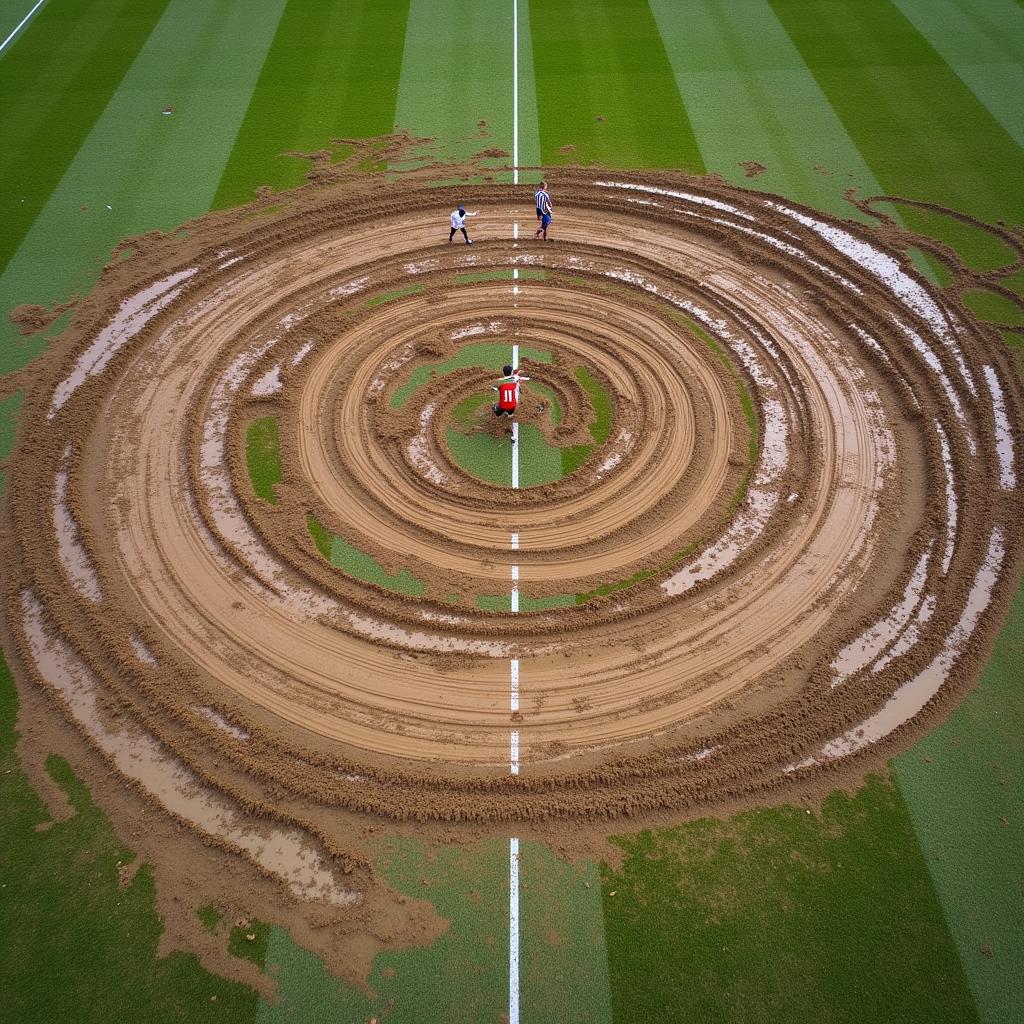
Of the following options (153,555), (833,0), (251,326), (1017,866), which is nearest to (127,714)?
(153,555)

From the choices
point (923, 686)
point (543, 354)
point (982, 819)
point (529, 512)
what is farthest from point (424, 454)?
point (982, 819)

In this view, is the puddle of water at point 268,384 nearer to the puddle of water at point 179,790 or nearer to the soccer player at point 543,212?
the puddle of water at point 179,790

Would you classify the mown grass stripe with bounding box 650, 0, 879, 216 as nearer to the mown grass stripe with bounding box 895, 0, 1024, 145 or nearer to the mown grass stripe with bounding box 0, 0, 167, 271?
the mown grass stripe with bounding box 895, 0, 1024, 145

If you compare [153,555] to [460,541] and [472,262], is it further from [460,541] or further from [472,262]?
[472,262]

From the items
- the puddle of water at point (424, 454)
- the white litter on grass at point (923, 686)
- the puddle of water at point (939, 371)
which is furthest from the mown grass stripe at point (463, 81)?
the white litter on grass at point (923, 686)

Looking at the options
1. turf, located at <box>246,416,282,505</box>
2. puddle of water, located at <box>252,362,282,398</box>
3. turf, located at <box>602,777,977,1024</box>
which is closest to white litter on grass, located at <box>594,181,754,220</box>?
puddle of water, located at <box>252,362,282,398</box>

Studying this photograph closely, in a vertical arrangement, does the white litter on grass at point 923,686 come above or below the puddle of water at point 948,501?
below
